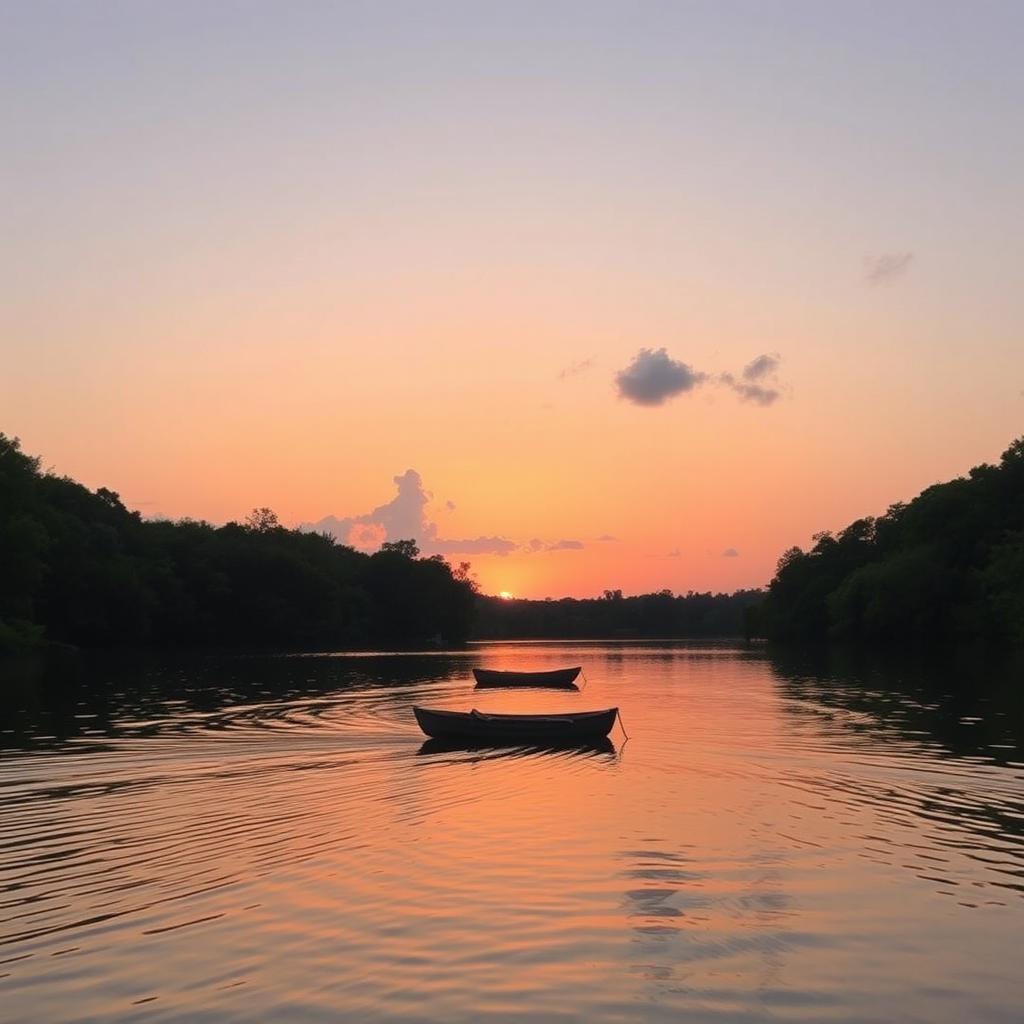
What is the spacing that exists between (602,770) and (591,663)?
252 ft

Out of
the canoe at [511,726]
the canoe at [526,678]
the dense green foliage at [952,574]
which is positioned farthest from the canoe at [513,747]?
the dense green foliage at [952,574]

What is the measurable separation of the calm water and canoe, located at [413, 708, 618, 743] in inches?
51.5

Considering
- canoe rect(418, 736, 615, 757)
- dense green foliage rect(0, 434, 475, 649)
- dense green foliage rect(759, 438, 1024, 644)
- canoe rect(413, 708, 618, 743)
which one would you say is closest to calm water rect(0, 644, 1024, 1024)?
canoe rect(418, 736, 615, 757)

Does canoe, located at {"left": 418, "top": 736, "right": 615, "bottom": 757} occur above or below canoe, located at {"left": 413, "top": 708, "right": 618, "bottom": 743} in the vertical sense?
below

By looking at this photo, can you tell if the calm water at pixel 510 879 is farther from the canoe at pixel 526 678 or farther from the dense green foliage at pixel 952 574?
the dense green foliage at pixel 952 574

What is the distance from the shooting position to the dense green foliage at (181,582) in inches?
3477

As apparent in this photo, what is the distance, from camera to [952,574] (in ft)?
365

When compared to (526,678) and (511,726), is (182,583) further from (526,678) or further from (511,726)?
(511,726)

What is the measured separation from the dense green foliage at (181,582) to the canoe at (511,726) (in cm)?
5830

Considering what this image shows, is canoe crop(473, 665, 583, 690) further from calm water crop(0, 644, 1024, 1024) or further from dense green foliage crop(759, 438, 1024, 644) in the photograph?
dense green foliage crop(759, 438, 1024, 644)

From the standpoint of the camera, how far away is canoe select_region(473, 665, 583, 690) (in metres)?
69.7

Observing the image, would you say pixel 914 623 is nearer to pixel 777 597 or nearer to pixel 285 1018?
pixel 777 597

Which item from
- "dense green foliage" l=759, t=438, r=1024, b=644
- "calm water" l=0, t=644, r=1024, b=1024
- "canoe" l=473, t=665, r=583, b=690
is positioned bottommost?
"calm water" l=0, t=644, r=1024, b=1024

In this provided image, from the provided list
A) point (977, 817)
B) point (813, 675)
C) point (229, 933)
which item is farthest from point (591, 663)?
point (229, 933)
